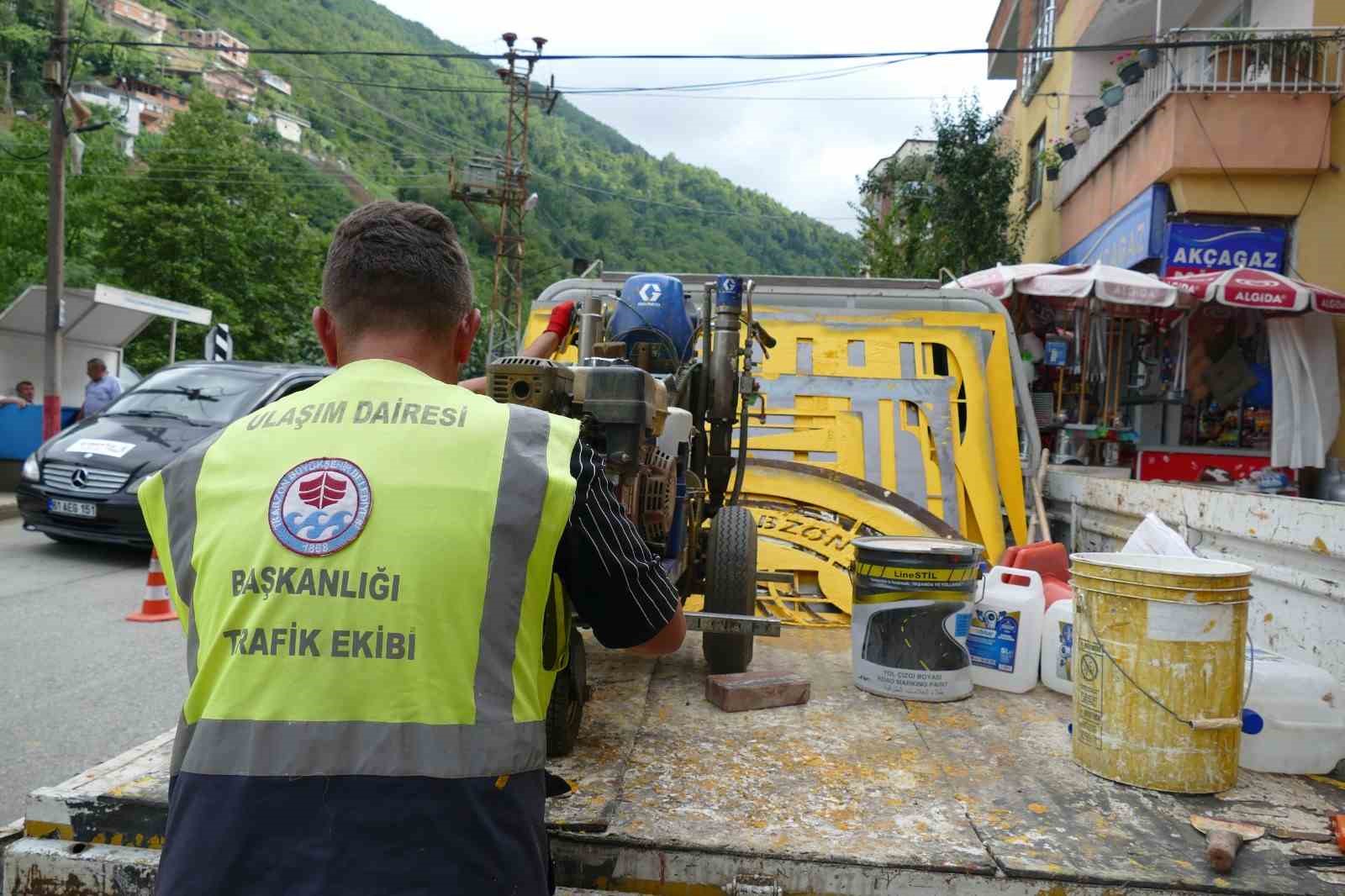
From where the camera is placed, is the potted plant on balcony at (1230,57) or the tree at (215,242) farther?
the tree at (215,242)

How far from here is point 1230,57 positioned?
11.5 metres

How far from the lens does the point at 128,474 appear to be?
27.1 ft

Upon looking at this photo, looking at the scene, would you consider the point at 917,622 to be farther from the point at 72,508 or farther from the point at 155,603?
the point at 72,508

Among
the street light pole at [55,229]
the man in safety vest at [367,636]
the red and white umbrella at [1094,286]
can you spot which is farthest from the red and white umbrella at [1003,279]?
the street light pole at [55,229]

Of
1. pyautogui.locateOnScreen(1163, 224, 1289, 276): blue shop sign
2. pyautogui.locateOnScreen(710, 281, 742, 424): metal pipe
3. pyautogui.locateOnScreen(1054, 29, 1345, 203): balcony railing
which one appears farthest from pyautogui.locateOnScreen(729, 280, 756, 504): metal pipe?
pyautogui.locateOnScreen(1163, 224, 1289, 276): blue shop sign

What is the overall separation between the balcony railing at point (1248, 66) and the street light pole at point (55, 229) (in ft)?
46.5

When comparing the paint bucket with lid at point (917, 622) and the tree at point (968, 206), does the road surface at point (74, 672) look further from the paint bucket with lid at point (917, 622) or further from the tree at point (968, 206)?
the tree at point (968, 206)

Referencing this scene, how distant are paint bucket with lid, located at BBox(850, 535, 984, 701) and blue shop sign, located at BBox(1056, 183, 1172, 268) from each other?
10.1 m

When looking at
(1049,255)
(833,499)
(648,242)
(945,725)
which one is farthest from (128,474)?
(648,242)

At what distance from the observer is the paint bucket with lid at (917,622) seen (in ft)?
10.8

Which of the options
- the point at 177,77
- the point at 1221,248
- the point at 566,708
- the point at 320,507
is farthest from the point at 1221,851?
the point at 177,77

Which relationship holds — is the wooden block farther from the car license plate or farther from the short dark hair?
the car license plate

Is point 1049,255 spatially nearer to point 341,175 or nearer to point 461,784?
point 461,784

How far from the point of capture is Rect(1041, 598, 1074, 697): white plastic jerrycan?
3447 millimetres
